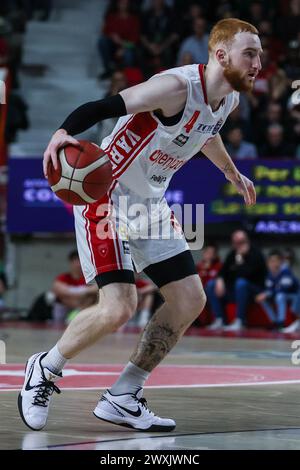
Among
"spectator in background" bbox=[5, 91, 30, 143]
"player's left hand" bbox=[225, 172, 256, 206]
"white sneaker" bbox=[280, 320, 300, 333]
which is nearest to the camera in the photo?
"player's left hand" bbox=[225, 172, 256, 206]

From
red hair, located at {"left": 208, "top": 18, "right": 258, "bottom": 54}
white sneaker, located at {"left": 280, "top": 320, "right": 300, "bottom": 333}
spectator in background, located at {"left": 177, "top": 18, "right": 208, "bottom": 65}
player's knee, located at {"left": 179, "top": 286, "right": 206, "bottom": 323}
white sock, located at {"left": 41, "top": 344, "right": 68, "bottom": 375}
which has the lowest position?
white sneaker, located at {"left": 280, "top": 320, "right": 300, "bottom": 333}

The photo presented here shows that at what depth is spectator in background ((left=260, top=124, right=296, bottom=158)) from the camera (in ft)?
52.1

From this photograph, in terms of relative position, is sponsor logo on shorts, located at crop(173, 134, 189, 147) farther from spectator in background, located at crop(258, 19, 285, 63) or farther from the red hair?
spectator in background, located at crop(258, 19, 285, 63)

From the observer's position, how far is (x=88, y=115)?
16.4ft

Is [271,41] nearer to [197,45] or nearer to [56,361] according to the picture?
[197,45]

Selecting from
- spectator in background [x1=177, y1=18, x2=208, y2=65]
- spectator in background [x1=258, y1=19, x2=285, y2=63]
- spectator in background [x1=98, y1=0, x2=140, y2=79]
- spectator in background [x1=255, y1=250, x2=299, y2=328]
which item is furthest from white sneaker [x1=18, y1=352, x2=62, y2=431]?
spectator in background [x1=98, y1=0, x2=140, y2=79]

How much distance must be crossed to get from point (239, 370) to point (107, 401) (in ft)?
11.3

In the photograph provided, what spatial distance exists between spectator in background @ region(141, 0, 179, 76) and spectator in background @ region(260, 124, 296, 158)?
9.94ft

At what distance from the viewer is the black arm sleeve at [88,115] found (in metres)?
5.00

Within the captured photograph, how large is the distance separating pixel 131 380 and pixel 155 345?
21 cm

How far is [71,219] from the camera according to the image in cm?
1620
